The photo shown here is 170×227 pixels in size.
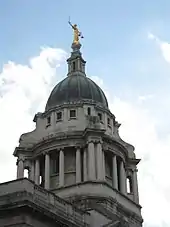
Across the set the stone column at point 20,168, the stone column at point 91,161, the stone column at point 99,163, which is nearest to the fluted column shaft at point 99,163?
the stone column at point 99,163

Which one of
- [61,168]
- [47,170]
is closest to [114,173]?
[61,168]

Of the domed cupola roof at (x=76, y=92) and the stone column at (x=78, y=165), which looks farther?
the domed cupola roof at (x=76, y=92)

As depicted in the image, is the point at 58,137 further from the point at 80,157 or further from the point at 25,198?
the point at 25,198

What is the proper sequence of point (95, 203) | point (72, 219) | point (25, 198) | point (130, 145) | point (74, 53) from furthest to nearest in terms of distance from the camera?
1. point (74, 53)
2. point (130, 145)
3. point (95, 203)
4. point (72, 219)
5. point (25, 198)

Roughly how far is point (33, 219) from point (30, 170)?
86.5 feet

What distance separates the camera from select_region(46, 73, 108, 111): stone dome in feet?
224

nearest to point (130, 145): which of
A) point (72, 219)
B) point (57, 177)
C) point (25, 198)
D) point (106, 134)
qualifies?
point (106, 134)

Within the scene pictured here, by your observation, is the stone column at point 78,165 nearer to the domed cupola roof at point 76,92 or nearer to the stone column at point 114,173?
the stone column at point 114,173

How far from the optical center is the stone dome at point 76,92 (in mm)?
68188

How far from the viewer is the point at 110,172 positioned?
64.5m

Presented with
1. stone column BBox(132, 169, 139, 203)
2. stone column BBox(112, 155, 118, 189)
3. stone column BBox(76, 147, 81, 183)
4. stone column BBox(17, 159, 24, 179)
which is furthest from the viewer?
stone column BBox(132, 169, 139, 203)

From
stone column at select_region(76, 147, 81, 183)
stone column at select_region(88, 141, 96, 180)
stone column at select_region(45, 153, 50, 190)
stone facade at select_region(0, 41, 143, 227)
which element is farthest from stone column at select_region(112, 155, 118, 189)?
stone column at select_region(45, 153, 50, 190)

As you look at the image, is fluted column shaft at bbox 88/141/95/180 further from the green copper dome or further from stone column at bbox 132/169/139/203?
stone column at bbox 132/169/139/203

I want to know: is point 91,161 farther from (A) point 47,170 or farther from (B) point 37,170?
(B) point 37,170
